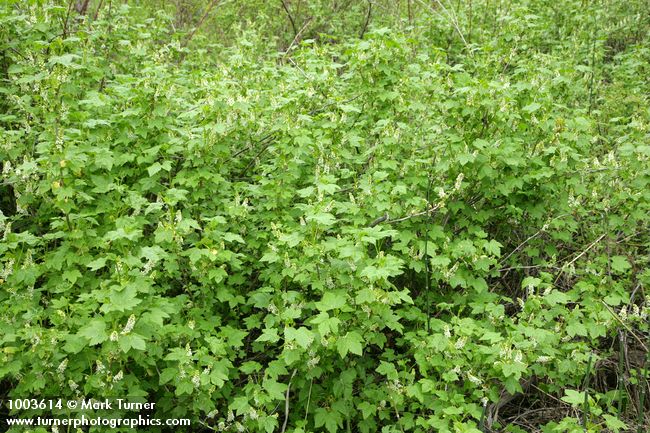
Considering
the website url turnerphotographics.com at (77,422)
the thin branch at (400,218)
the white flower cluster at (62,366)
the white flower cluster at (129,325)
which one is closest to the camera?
the white flower cluster at (129,325)

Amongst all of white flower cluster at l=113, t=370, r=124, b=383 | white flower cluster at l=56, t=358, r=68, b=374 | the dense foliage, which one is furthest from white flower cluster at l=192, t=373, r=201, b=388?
white flower cluster at l=56, t=358, r=68, b=374

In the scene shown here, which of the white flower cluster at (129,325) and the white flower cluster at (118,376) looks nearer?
the white flower cluster at (129,325)

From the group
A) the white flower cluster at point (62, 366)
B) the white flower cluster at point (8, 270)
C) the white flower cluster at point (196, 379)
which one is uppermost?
the white flower cluster at point (8, 270)

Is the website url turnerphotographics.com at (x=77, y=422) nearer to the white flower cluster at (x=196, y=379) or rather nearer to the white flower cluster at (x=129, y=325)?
the white flower cluster at (x=196, y=379)

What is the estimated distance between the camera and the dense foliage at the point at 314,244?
3.07 metres

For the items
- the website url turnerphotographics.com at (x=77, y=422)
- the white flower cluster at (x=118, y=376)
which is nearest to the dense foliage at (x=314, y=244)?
the white flower cluster at (x=118, y=376)

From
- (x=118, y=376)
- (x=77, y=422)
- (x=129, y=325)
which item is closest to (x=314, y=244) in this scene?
(x=129, y=325)

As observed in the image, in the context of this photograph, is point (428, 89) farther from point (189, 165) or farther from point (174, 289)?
point (174, 289)

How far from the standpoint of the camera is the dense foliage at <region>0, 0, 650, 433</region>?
121 inches

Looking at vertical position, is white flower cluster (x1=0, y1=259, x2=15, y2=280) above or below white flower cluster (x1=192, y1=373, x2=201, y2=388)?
above

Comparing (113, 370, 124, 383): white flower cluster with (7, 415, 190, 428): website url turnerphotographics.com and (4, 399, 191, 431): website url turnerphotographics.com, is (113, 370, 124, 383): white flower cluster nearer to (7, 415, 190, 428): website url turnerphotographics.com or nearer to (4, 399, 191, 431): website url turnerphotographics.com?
(4, 399, 191, 431): website url turnerphotographics.com

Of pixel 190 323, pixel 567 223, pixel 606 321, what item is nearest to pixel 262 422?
pixel 190 323

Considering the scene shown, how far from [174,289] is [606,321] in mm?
2770

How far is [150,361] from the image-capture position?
3.13 metres
